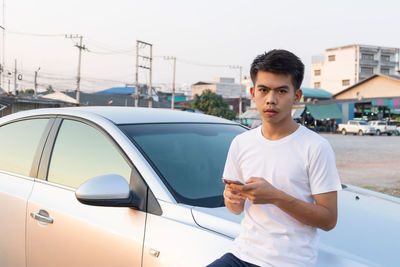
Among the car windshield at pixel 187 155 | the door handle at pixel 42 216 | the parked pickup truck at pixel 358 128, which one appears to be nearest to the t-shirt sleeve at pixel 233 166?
the car windshield at pixel 187 155

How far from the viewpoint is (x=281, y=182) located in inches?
58.6

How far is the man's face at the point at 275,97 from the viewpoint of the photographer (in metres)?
1.50

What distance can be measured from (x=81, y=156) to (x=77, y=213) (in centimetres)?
42

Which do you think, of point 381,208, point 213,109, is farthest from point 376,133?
point 381,208

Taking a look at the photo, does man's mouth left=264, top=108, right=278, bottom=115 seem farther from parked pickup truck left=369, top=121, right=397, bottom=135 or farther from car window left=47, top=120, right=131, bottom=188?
parked pickup truck left=369, top=121, right=397, bottom=135

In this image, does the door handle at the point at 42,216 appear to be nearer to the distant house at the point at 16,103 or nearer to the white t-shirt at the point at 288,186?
the white t-shirt at the point at 288,186

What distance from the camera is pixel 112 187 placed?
2041 mm

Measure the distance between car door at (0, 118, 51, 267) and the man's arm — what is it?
6.21 ft

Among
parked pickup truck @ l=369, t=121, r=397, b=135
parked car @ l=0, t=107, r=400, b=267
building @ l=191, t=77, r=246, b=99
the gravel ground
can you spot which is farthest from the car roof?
building @ l=191, t=77, r=246, b=99

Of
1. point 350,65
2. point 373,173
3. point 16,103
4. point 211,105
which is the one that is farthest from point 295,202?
point 350,65

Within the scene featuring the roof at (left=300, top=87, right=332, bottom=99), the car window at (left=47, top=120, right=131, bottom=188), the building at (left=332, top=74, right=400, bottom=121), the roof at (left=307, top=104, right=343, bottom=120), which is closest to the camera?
the car window at (left=47, top=120, right=131, bottom=188)

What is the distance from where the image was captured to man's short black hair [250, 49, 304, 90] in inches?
59.3

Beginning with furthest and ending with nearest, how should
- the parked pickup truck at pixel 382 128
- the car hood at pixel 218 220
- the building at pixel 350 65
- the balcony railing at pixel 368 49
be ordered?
the balcony railing at pixel 368 49, the building at pixel 350 65, the parked pickup truck at pixel 382 128, the car hood at pixel 218 220

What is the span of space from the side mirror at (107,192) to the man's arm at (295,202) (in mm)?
776
